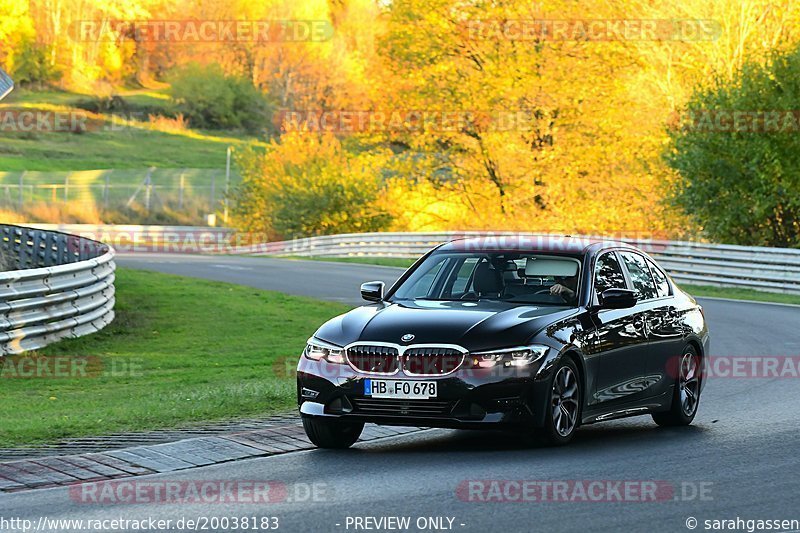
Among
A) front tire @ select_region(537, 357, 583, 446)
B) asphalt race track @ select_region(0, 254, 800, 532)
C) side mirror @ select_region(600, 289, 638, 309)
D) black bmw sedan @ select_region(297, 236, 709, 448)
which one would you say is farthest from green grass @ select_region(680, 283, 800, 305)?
front tire @ select_region(537, 357, 583, 446)

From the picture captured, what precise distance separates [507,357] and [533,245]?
5.83ft

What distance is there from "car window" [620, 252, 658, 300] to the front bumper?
7.31ft

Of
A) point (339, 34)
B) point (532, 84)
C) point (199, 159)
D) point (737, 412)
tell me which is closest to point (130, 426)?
point (737, 412)

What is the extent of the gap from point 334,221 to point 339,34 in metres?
76.1

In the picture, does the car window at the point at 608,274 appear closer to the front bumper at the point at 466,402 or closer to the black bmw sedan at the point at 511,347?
the black bmw sedan at the point at 511,347

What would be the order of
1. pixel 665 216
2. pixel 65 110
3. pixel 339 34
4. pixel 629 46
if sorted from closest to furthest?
pixel 665 216 → pixel 629 46 → pixel 65 110 → pixel 339 34

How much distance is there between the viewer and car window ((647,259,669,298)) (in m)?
12.0

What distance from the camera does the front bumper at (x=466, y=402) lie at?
378 inches

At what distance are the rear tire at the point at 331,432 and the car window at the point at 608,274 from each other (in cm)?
221

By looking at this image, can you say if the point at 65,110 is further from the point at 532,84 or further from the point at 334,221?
the point at 532,84

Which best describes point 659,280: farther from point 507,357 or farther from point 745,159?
point 745,159

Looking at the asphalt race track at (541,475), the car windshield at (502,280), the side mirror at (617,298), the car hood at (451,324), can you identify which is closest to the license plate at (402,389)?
the car hood at (451,324)

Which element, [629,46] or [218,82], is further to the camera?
[218,82]

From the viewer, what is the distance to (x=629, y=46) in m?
47.6
